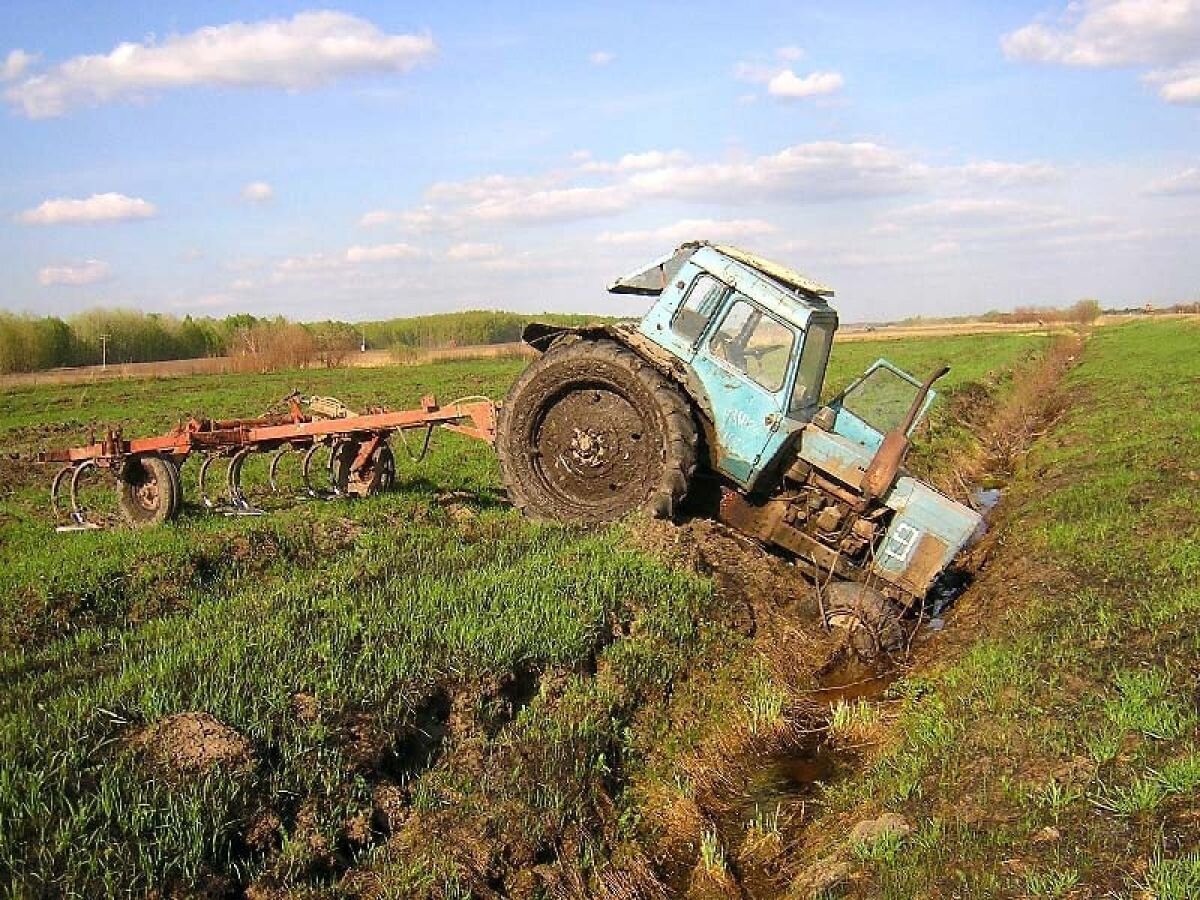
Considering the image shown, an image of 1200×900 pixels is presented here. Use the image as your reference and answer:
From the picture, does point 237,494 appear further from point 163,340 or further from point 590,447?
point 163,340

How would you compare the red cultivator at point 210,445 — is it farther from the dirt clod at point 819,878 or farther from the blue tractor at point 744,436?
the dirt clod at point 819,878

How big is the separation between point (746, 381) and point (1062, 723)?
4209 millimetres

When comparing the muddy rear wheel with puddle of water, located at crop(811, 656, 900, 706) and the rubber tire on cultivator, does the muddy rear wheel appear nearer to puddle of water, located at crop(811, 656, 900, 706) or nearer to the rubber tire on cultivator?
puddle of water, located at crop(811, 656, 900, 706)

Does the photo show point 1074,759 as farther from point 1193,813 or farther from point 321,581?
point 321,581

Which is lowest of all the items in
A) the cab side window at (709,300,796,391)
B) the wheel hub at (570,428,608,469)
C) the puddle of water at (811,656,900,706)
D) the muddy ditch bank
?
the puddle of water at (811,656,900,706)

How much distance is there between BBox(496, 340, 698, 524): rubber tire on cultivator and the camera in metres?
8.74

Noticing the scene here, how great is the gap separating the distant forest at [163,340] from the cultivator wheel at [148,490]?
29.9 m

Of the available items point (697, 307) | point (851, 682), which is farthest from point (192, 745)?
point (697, 307)

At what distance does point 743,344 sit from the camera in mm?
8938

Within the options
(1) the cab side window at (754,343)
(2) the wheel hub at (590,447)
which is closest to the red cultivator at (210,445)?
(2) the wheel hub at (590,447)

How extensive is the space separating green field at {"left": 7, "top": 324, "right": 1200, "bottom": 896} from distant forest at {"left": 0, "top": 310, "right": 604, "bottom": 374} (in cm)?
3172

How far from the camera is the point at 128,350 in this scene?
53.1m

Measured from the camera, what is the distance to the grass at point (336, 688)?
160 inches

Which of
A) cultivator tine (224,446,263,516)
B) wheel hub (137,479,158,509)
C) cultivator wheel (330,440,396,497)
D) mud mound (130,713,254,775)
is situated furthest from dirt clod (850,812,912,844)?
wheel hub (137,479,158,509)
